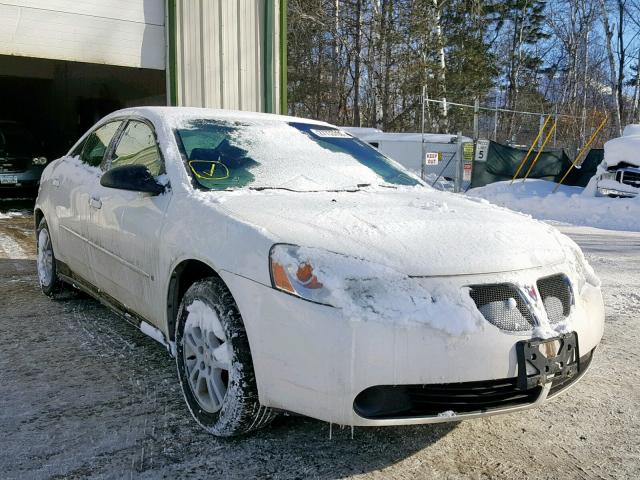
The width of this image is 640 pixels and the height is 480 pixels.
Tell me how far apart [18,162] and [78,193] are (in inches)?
346

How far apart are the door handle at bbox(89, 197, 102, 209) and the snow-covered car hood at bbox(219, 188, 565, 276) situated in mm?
1188

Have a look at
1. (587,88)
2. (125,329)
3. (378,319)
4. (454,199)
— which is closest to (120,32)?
(125,329)

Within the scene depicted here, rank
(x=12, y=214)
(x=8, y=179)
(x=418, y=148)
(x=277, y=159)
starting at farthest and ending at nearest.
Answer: (x=418, y=148)
(x=8, y=179)
(x=12, y=214)
(x=277, y=159)

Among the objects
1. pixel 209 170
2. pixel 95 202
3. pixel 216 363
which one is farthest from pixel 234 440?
pixel 95 202

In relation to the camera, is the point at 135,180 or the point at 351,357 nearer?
the point at 351,357

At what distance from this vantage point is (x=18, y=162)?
463 inches

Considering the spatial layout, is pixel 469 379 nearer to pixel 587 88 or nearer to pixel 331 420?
pixel 331 420

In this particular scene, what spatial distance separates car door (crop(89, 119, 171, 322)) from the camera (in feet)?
10.3

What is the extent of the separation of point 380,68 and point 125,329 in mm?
22972

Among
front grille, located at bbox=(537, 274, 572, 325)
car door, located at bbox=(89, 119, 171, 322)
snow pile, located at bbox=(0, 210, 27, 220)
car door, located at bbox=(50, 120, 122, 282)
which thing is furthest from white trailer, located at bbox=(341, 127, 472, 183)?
front grille, located at bbox=(537, 274, 572, 325)

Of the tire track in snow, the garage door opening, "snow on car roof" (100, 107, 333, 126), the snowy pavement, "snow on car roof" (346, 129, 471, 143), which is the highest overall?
the garage door opening

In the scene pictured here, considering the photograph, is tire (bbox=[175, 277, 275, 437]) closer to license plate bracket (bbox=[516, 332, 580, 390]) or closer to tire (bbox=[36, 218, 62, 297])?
license plate bracket (bbox=[516, 332, 580, 390])

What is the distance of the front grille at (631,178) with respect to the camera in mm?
12586

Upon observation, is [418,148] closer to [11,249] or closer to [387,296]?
[11,249]
